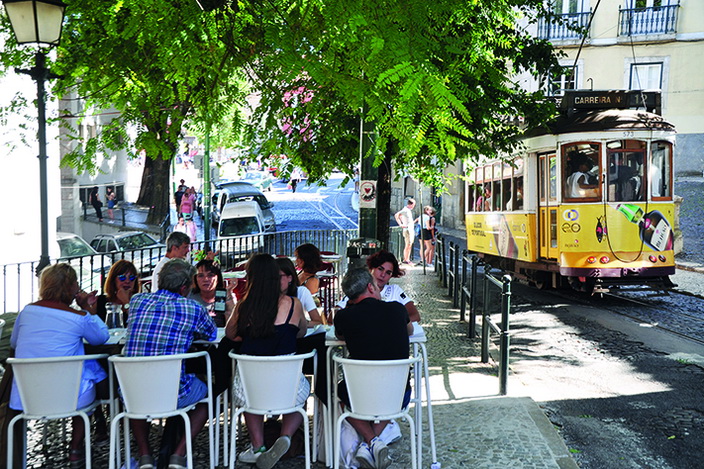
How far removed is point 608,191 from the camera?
45.2ft

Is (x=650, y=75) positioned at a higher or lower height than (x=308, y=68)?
higher

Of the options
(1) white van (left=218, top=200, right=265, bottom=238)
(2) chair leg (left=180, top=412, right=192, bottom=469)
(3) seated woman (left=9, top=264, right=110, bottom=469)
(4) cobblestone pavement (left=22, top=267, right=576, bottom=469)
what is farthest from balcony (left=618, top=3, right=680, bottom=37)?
(2) chair leg (left=180, top=412, right=192, bottom=469)

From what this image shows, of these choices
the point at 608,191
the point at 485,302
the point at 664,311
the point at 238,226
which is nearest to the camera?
the point at 485,302

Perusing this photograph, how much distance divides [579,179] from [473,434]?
8553 mm

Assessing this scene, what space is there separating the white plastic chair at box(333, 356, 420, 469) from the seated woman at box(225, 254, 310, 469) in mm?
529

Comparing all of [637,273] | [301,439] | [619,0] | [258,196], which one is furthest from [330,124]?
[619,0]

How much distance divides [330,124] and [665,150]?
6.01m

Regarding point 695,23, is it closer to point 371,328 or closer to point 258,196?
point 258,196

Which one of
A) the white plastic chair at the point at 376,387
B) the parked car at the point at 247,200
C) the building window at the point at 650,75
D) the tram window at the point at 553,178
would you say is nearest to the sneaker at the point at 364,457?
the white plastic chair at the point at 376,387

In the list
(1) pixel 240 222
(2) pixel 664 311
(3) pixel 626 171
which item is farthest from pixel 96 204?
(2) pixel 664 311

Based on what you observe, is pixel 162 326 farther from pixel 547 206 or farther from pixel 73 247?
pixel 73 247

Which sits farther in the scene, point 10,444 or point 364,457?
point 364,457

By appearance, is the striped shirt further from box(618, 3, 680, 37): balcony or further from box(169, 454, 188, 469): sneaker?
box(618, 3, 680, 37): balcony

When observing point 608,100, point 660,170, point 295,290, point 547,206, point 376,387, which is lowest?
point 376,387
